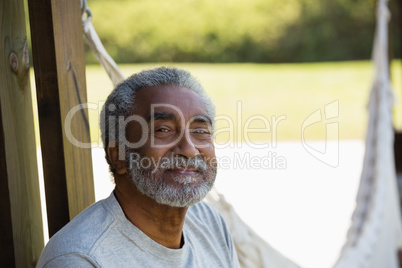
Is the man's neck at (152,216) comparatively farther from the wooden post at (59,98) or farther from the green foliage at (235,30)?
the green foliage at (235,30)

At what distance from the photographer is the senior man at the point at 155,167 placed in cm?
129

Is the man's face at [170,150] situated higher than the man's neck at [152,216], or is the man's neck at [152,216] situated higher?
the man's face at [170,150]

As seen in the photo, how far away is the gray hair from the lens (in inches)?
55.1

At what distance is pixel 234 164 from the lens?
6547mm

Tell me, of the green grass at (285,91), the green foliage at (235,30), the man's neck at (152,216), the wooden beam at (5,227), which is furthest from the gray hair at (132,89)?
the green foliage at (235,30)

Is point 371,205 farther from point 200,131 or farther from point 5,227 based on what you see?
point 5,227

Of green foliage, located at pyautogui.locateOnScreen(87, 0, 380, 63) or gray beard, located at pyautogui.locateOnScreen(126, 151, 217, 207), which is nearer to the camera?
gray beard, located at pyautogui.locateOnScreen(126, 151, 217, 207)

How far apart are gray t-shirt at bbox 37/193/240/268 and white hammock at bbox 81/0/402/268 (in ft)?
1.34

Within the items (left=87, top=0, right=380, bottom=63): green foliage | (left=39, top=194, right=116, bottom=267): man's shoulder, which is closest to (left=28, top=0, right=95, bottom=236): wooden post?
(left=39, top=194, right=116, bottom=267): man's shoulder

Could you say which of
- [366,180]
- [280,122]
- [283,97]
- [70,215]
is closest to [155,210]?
[70,215]

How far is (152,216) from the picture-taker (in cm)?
136

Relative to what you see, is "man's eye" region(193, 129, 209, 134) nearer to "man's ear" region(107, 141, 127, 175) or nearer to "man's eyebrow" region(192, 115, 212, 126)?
"man's eyebrow" region(192, 115, 212, 126)

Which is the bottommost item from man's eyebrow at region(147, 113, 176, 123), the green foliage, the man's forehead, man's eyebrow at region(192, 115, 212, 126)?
man's eyebrow at region(192, 115, 212, 126)

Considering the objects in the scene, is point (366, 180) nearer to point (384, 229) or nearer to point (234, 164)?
point (384, 229)
